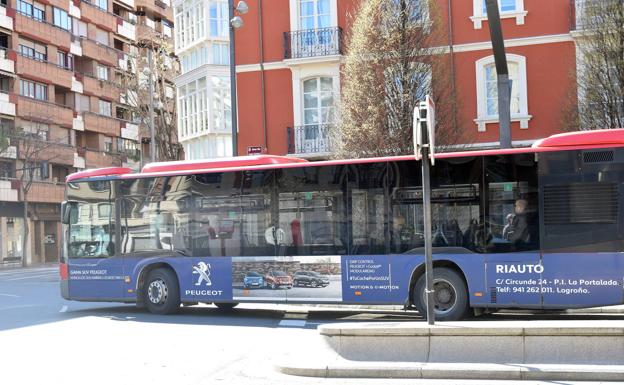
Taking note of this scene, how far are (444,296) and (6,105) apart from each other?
43482 millimetres

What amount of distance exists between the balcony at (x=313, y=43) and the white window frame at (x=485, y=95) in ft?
16.4

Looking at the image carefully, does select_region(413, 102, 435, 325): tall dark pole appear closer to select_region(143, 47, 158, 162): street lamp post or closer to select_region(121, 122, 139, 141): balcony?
select_region(143, 47, 158, 162): street lamp post

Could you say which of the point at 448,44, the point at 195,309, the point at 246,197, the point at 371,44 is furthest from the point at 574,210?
the point at 448,44

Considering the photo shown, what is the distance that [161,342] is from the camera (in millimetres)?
11758

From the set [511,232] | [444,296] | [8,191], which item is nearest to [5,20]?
[8,191]

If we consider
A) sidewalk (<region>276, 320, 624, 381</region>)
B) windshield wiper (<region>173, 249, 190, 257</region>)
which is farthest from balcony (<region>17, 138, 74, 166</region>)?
sidewalk (<region>276, 320, 624, 381</region>)

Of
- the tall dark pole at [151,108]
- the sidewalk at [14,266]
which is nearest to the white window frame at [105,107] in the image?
the tall dark pole at [151,108]

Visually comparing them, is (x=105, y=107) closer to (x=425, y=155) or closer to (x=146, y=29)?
(x=146, y=29)

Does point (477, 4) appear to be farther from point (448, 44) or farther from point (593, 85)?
point (593, 85)

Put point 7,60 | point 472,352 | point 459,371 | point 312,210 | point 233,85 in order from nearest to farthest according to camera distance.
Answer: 1. point 459,371
2. point 472,352
3. point 312,210
4. point 233,85
5. point 7,60

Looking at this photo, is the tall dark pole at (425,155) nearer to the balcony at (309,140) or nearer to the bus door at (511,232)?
the bus door at (511,232)

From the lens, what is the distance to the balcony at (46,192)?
171ft

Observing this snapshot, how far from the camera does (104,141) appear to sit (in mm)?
62406

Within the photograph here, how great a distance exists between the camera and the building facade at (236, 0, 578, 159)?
2520cm
